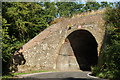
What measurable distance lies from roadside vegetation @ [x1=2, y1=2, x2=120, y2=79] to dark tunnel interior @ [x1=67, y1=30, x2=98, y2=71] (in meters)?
3.06

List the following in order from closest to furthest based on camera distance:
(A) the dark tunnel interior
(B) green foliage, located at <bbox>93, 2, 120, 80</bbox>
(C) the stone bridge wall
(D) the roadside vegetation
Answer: (D) the roadside vegetation, (B) green foliage, located at <bbox>93, 2, 120, 80</bbox>, (C) the stone bridge wall, (A) the dark tunnel interior

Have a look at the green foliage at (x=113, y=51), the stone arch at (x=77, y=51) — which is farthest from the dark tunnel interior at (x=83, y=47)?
A: the green foliage at (x=113, y=51)

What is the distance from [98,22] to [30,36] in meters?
13.7

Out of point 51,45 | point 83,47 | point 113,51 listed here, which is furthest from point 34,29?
point 113,51

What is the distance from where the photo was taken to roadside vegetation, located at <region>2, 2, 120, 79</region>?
1243cm

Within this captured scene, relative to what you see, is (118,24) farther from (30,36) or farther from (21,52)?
(30,36)

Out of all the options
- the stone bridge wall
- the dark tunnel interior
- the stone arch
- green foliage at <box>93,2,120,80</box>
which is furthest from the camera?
the dark tunnel interior

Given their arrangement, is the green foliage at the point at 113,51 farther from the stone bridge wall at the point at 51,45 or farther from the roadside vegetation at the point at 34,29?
the stone bridge wall at the point at 51,45

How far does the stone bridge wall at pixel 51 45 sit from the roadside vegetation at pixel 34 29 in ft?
5.28

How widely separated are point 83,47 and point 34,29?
29.1 ft

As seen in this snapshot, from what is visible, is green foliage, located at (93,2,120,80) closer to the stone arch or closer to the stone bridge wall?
the stone bridge wall

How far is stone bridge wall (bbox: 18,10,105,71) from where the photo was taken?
22.7 metres

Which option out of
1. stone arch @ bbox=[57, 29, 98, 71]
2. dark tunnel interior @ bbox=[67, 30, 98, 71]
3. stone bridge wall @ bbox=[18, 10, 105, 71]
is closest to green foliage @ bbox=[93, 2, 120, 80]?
stone bridge wall @ bbox=[18, 10, 105, 71]

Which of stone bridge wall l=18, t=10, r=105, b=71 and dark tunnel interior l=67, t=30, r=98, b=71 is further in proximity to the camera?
dark tunnel interior l=67, t=30, r=98, b=71
